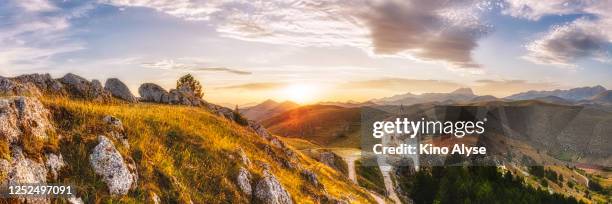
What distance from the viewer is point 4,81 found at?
24203 millimetres

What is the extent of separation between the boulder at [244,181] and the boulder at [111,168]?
7.22 m

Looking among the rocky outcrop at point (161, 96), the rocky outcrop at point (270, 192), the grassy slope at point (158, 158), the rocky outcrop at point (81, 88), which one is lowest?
the rocky outcrop at point (270, 192)

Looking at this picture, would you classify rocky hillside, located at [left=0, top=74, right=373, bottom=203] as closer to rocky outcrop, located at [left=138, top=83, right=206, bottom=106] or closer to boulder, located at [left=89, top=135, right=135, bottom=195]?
boulder, located at [left=89, top=135, right=135, bottom=195]

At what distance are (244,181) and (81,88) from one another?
61.0 ft

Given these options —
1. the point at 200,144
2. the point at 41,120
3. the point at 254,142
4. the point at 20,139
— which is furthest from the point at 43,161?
the point at 254,142

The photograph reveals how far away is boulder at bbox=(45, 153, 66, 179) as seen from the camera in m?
A: 16.4

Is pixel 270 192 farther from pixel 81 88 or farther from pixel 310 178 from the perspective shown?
pixel 81 88

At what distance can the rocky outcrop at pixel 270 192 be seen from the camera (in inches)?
1008

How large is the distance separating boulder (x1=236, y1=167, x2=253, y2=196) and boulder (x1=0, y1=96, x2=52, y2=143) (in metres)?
10.1

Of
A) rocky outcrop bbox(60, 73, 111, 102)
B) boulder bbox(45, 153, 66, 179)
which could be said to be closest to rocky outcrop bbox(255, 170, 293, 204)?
boulder bbox(45, 153, 66, 179)

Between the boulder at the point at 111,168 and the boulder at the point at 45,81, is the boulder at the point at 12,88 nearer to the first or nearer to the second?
the boulder at the point at 45,81

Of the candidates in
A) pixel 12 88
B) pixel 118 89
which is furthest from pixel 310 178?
pixel 118 89

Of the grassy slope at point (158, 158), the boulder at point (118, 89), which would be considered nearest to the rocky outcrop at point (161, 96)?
the boulder at point (118, 89)

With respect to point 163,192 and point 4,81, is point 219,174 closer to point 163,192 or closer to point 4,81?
point 163,192
